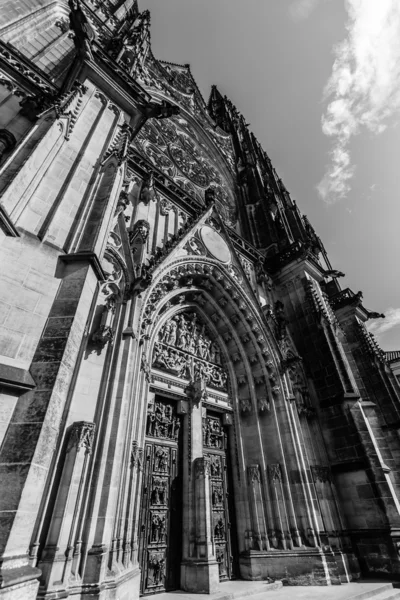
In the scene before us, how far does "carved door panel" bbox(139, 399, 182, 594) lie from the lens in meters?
4.96

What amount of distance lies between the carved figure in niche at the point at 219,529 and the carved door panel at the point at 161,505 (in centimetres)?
113

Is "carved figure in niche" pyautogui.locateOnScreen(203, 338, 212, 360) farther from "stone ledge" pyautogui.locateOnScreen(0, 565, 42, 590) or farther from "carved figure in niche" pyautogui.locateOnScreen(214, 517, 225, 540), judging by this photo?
"stone ledge" pyautogui.locateOnScreen(0, 565, 42, 590)

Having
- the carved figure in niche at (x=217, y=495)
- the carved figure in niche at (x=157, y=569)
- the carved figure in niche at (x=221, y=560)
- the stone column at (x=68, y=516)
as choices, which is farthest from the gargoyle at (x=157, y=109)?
the carved figure in niche at (x=221, y=560)

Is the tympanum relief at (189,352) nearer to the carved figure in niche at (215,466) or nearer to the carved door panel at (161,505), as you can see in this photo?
the carved door panel at (161,505)

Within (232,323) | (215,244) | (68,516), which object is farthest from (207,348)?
(68,516)

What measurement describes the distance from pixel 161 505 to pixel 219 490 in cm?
177

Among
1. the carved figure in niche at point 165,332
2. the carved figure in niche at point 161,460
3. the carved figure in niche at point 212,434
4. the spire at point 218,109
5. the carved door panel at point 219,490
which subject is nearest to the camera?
the carved figure in niche at point 161,460

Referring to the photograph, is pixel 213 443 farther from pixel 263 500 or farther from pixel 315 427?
pixel 315 427

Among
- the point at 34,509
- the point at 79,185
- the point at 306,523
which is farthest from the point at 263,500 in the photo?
the point at 79,185

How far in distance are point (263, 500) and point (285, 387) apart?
2.62m

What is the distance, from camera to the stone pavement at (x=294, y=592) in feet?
15.1

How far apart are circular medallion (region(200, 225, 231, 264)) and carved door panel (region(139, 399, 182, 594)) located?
4336 millimetres

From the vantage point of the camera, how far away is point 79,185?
453 cm

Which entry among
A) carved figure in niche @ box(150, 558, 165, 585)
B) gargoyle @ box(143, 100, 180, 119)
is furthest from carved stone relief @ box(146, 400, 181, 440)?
gargoyle @ box(143, 100, 180, 119)
